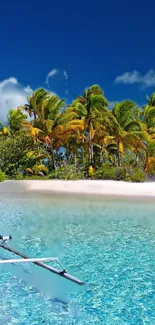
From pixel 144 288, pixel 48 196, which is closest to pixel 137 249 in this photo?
pixel 144 288

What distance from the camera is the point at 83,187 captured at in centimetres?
2464

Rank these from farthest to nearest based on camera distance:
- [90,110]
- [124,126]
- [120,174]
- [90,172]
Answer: [90,110] → [124,126] → [90,172] → [120,174]

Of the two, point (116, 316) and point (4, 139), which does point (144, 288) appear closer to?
point (116, 316)

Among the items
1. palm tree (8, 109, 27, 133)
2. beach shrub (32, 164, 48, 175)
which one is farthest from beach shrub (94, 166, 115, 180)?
palm tree (8, 109, 27, 133)

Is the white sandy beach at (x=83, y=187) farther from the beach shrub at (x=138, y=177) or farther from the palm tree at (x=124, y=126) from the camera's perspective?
the palm tree at (x=124, y=126)

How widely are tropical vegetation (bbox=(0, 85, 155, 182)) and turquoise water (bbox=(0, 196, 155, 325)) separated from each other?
1272cm

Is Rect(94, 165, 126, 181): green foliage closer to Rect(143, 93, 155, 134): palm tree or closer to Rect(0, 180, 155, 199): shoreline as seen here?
Rect(0, 180, 155, 199): shoreline

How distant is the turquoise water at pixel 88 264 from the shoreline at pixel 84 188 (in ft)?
20.1

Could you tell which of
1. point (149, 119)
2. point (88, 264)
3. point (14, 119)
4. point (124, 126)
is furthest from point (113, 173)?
point (88, 264)

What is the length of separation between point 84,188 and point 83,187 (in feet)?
0.58

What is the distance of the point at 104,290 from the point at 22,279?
4.94 feet

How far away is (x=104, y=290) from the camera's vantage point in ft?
20.9

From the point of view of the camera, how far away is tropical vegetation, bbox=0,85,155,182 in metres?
28.6

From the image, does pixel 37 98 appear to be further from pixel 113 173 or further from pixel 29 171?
pixel 113 173
